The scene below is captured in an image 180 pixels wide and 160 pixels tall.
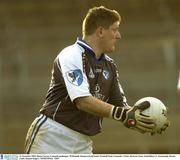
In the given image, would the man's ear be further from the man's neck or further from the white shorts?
the white shorts

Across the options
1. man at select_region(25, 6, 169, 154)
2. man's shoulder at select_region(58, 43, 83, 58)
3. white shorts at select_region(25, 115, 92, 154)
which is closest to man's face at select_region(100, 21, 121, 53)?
man at select_region(25, 6, 169, 154)

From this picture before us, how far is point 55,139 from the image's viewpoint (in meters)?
4.77

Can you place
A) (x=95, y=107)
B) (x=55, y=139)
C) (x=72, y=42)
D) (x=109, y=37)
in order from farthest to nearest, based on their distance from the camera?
1. (x=72, y=42)
2. (x=109, y=37)
3. (x=55, y=139)
4. (x=95, y=107)

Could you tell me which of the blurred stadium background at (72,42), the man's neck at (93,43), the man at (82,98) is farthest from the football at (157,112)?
the blurred stadium background at (72,42)

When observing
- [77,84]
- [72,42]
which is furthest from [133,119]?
[72,42]

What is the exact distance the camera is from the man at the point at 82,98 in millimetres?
4535

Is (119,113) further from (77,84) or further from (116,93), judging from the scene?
(116,93)

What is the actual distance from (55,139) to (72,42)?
750cm

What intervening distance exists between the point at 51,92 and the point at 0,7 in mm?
7857

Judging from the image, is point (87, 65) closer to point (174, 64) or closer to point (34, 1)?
point (174, 64)

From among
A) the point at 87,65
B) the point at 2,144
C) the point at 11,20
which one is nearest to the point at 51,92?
the point at 87,65

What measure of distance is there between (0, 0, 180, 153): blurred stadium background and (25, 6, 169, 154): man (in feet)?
21.5

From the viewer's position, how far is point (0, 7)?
12.5 metres

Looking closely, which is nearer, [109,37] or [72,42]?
Result: [109,37]
